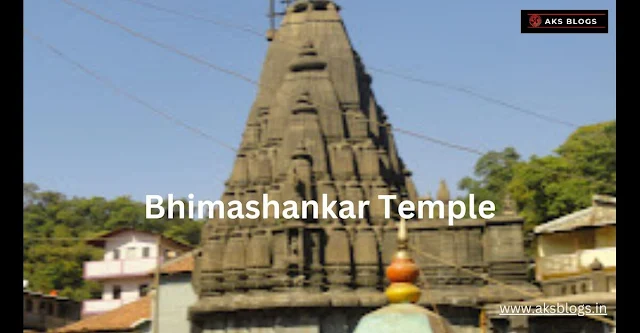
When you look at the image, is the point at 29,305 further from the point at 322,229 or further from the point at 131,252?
the point at 322,229

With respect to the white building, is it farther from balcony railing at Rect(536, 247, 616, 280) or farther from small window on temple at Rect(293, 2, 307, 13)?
balcony railing at Rect(536, 247, 616, 280)

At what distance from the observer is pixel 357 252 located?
32.8 m

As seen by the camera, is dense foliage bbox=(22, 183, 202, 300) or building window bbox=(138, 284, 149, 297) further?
dense foliage bbox=(22, 183, 202, 300)

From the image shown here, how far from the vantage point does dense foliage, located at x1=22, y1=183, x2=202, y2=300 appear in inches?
2466

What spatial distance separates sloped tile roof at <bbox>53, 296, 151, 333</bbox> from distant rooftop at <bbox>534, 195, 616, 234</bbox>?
1546 cm

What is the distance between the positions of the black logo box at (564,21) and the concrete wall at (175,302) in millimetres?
25263

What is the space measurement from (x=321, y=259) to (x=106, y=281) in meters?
26.4

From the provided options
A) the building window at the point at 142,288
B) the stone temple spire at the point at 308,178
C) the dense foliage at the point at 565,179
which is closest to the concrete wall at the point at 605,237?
the stone temple spire at the point at 308,178

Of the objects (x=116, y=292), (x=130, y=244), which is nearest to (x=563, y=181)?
(x=116, y=292)

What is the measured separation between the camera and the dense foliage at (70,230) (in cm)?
6262

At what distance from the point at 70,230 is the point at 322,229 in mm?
40693

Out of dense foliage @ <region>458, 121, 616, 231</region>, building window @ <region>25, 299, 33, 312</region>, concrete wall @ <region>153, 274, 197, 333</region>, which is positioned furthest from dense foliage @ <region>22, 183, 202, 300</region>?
dense foliage @ <region>458, 121, 616, 231</region>
